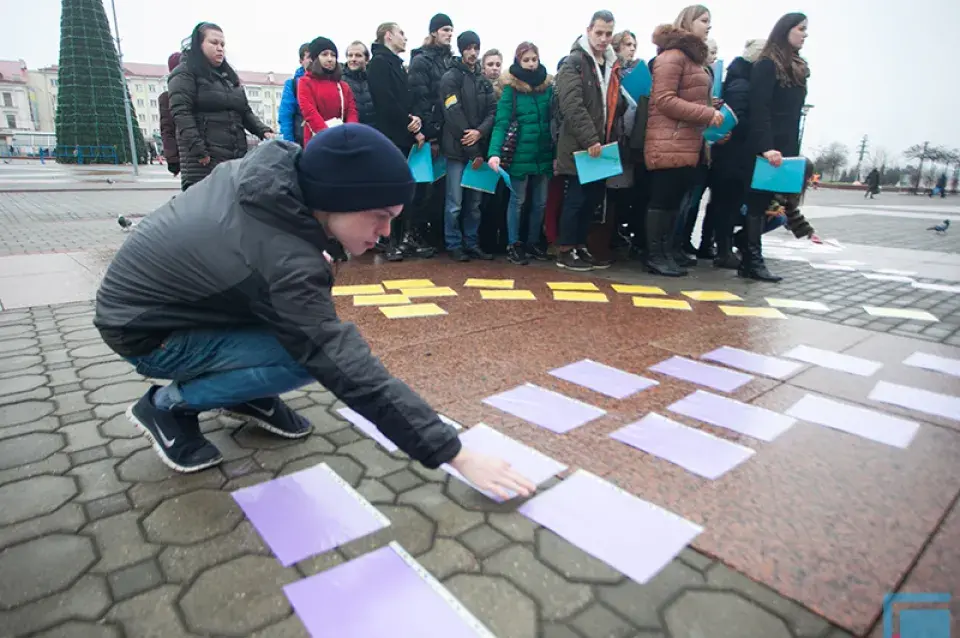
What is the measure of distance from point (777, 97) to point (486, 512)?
15.5 feet

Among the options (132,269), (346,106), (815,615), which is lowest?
(815,615)

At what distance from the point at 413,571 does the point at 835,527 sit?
1.27 m

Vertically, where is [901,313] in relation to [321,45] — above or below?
below

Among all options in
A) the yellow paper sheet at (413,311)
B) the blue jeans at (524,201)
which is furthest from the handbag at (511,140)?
the yellow paper sheet at (413,311)

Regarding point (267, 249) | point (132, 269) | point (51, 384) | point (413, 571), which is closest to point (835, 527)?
point (413, 571)

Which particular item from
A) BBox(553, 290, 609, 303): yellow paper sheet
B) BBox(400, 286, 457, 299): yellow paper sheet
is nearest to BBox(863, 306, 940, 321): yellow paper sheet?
BBox(553, 290, 609, 303): yellow paper sheet

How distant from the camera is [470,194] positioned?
19.3 ft

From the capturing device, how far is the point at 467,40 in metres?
5.56

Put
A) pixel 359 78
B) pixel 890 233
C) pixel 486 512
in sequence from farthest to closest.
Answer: pixel 890 233 → pixel 359 78 → pixel 486 512

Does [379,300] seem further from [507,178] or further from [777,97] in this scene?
[777,97]

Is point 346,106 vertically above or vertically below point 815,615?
above

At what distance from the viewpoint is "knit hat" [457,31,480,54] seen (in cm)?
555

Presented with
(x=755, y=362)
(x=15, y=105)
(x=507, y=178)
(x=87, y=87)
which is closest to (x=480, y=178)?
(x=507, y=178)

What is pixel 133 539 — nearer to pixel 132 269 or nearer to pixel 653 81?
pixel 132 269
